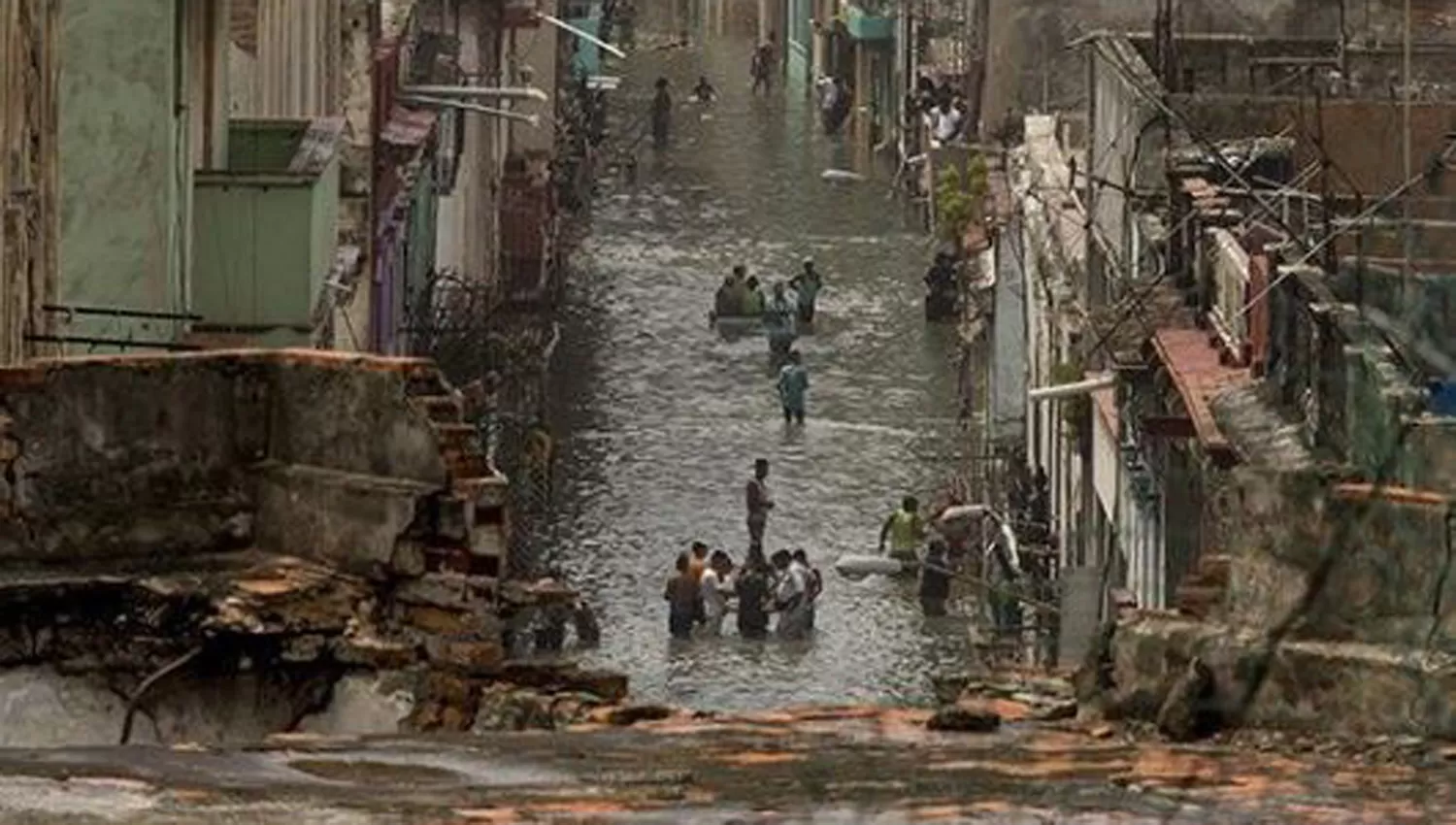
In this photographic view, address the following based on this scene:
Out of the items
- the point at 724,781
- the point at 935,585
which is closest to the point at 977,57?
the point at 935,585

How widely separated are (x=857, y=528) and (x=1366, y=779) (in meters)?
34.0

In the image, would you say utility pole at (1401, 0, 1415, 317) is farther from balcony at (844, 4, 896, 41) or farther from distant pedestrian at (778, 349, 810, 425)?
balcony at (844, 4, 896, 41)

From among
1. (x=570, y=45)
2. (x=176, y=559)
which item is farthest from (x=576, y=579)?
(x=570, y=45)

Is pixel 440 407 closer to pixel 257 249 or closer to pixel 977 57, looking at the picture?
pixel 257 249

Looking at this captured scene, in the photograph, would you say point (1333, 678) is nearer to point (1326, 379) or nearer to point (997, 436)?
point (1326, 379)

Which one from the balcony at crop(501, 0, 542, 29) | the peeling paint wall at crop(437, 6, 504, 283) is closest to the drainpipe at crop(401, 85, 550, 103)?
the peeling paint wall at crop(437, 6, 504, 283)

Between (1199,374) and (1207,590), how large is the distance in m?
17.0

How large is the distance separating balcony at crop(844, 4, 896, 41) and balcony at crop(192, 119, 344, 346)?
4835 centimetres

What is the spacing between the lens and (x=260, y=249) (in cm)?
3203

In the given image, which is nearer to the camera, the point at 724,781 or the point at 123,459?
the point at 724,781

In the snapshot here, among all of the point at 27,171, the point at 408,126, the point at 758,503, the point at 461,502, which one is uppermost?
the point at 408,126

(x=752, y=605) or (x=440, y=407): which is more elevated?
(x=440, y=407)

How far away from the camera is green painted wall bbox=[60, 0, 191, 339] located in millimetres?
30062

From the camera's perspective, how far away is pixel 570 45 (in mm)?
82000
